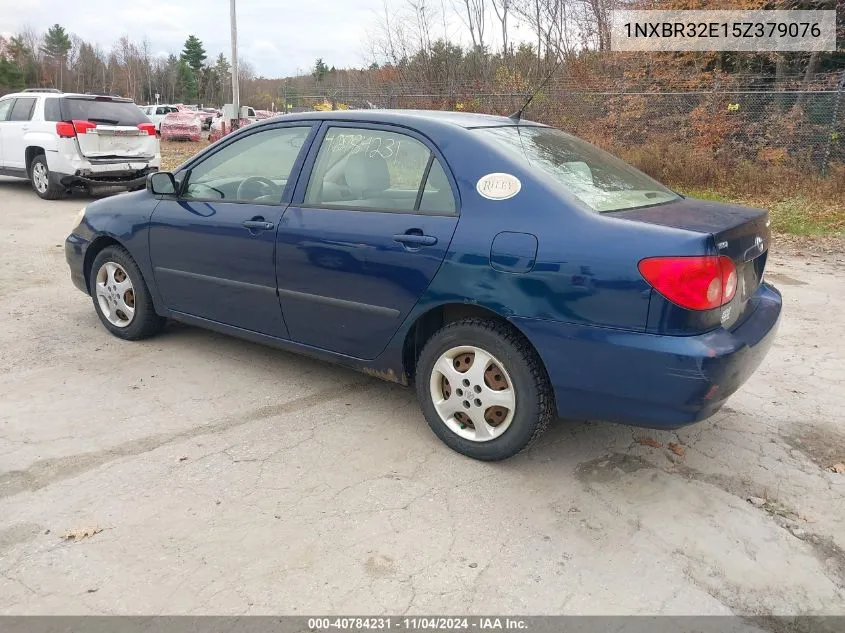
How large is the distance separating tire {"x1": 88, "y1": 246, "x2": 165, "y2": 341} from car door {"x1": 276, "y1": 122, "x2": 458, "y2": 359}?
1.45 meters

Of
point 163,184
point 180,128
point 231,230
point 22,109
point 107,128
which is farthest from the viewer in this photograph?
point 180,128

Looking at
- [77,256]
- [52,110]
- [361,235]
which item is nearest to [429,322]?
[361,235]

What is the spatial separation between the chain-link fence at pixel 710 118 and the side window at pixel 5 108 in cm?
950

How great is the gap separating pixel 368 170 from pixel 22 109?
11.2 meters

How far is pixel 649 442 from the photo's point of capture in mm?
3586

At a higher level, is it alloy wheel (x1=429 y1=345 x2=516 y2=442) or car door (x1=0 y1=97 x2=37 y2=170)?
car door (x1=0 y1=97 x2=37 y2=170)

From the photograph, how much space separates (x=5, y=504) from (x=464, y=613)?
6.56 ft

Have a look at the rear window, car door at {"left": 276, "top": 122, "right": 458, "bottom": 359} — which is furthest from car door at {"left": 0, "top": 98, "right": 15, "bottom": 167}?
car door at {"left": 276, "top": 122, "right": 458, "bottom": 359}

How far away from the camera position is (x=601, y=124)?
1463 cm

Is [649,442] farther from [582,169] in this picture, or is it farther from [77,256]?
[77,256]

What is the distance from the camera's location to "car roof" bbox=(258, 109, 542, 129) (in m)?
3.58

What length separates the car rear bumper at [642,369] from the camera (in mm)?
2740

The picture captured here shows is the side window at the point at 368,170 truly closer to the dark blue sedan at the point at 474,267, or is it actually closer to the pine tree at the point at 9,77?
the dark blue sedan at the point at 474,267

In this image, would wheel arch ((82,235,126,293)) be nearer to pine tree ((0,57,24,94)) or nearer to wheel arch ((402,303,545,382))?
wheel arch ((402,303,545,382))
